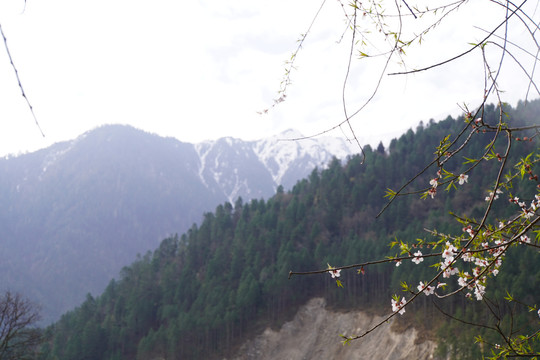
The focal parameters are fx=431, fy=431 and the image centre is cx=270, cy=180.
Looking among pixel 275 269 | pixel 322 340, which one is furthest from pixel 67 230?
pixel 322 340

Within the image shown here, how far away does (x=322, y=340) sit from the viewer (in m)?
38.6

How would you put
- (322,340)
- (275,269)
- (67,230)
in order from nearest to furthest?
(322,340), (275,269), (67,230)

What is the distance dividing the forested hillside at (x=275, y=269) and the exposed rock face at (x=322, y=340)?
110 centimetres

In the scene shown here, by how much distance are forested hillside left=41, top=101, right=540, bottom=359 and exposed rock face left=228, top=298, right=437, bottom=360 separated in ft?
3.61

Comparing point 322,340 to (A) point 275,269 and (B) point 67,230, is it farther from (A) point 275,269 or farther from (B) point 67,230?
(B) point 67,230

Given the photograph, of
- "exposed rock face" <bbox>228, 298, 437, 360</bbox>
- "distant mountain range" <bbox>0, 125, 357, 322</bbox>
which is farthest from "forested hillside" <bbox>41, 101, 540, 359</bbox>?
"distant mountain range" <bbox>0, 125, 357, 322</bbox>

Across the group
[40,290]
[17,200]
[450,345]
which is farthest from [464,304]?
[17,200]

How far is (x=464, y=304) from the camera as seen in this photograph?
31656 mm

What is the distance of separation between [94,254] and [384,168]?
133574 mm

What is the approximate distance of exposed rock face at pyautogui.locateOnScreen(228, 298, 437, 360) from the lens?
32.9 meters

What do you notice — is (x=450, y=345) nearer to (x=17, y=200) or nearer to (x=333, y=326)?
(x=333, y=326)

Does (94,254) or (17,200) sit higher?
(17,200)

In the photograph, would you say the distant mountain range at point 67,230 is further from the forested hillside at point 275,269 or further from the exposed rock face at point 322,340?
the exposed rock face at point 322,340

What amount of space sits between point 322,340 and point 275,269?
9336mm
